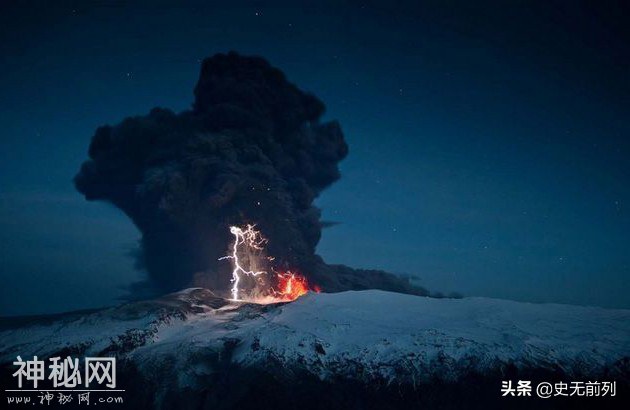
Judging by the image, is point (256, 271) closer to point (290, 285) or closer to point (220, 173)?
point (290, 285)

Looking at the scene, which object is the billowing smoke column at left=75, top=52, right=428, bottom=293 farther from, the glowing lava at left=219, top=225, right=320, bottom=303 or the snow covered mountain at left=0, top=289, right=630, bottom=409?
the snow covered mountain at left=0, top=289, right=630, bottom=409

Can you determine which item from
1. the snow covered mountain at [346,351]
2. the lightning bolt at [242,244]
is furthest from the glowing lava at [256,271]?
the snow covered mountain at [346,351]

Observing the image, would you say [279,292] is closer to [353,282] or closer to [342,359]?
[353,282]

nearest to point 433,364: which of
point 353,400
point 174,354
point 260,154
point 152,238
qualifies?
point 353,400

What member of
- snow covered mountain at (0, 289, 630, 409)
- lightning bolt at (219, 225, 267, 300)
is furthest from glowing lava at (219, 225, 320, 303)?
snow covered mountain at (0, 289, 630, 409)

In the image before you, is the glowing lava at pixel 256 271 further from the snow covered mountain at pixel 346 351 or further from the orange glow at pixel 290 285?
the snow covered mountain at pixel 346 351

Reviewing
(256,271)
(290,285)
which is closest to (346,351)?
(256,271)
